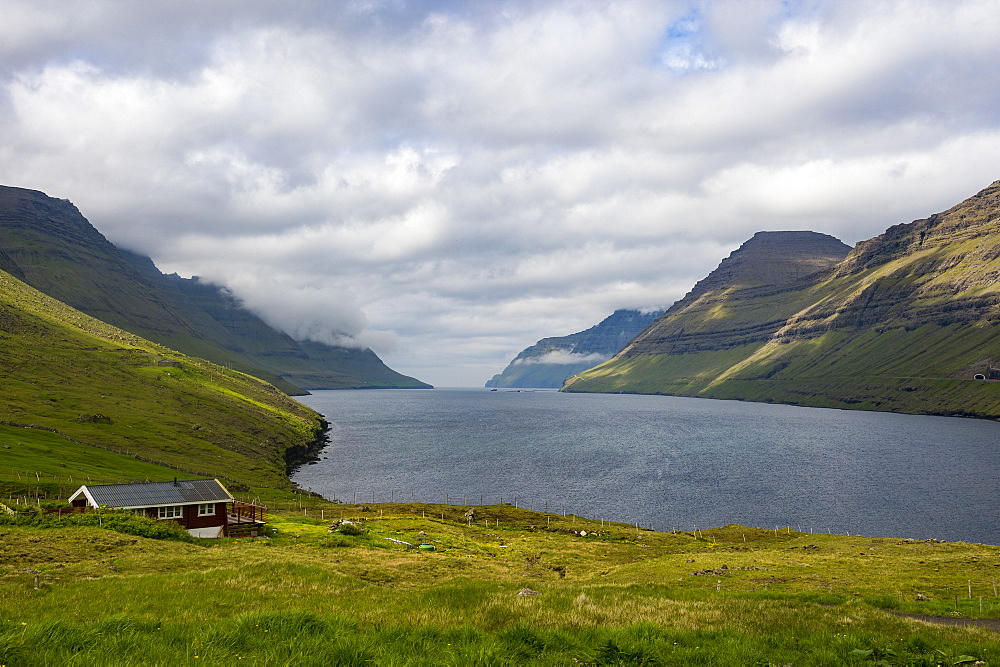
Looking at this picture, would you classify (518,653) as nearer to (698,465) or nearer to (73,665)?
(73,665)

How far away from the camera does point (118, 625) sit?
11.5m

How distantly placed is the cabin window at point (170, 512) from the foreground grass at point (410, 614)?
48.1ft

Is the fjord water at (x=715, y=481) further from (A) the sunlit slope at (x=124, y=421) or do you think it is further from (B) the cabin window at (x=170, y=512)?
(B) the cabin window at (x=170, y=512)

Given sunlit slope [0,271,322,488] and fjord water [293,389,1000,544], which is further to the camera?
sunlit slope [0,271,322,488]

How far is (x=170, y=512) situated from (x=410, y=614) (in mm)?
58863

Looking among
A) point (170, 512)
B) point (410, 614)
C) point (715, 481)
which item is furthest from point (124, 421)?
point (410, 614)

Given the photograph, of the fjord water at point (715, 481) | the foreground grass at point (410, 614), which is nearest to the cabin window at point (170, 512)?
the foreground grass at point (410, 614)

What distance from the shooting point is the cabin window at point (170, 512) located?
60.8 meters


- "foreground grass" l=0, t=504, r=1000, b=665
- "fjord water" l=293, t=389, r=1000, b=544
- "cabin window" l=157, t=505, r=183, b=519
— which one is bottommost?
"fjord water" l=293, t=389, r=1000, b=544

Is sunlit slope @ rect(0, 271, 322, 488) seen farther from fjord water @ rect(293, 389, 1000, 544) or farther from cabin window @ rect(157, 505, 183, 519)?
cabin window @ rect(157, 505, 183, 519)

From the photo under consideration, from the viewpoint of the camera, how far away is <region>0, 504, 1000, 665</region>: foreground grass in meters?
10.1

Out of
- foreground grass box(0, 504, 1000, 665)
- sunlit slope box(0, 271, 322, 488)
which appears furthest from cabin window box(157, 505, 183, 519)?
sunlit slope box(0, 271, 322, 488)

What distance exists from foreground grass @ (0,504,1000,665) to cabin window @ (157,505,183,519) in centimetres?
1467

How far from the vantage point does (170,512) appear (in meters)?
61.5
